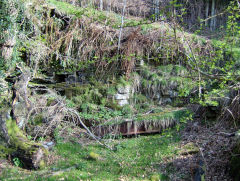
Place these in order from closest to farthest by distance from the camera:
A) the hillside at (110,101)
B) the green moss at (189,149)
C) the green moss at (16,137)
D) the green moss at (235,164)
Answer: the green moss at (235,164)
the hillside at (110,101)
the green moss at (16,137)
the green moss at (189,149)

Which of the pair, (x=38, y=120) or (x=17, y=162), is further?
(x=38, y=120)

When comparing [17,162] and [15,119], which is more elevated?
[15,119]

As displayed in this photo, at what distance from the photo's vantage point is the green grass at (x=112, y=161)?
512 cm

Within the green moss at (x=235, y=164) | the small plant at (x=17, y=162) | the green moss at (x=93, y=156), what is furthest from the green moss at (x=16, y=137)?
the green moss at (x=235, y=164)

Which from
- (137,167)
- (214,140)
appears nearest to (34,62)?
(137,167)

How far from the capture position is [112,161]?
19.9 ft

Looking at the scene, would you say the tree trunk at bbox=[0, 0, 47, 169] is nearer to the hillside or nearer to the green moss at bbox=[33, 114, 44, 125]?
the hillside

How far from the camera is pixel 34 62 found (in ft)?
27.8

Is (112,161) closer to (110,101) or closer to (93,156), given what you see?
(93,156)

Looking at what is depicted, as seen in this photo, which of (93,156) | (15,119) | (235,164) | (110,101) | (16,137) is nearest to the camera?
(235,164)

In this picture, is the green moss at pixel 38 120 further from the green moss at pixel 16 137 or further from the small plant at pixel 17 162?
the small plant at pixel 17 162

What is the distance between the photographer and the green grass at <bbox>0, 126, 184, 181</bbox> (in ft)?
16.8

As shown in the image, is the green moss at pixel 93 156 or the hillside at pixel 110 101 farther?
the green moss at pixel 93 156

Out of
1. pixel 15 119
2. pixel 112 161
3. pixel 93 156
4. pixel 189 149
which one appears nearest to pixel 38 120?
pixel 15 119
